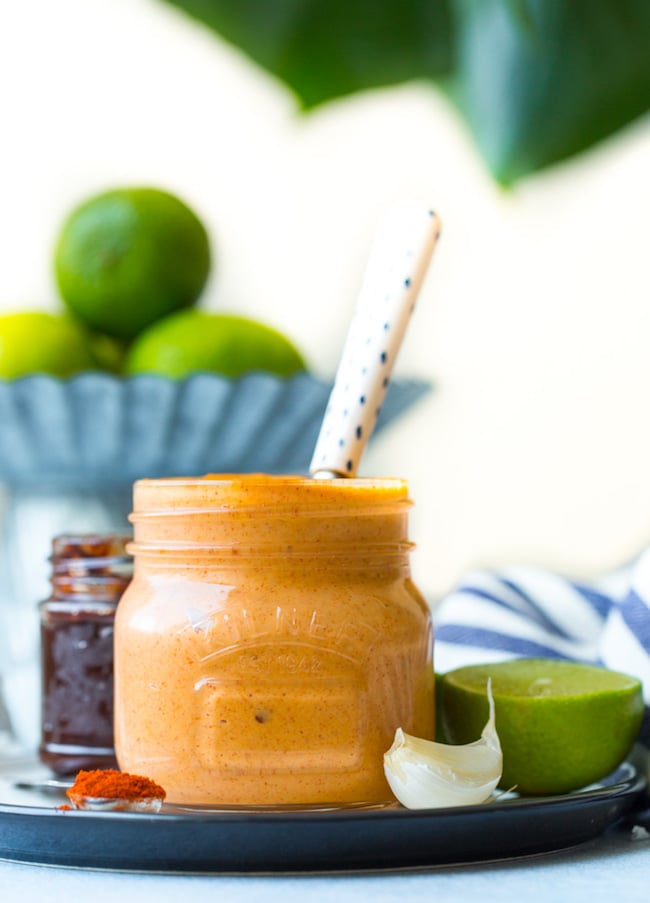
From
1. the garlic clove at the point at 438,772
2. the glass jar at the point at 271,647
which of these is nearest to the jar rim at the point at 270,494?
the glass jar at the point at 271,647

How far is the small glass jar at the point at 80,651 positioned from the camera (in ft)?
2.19

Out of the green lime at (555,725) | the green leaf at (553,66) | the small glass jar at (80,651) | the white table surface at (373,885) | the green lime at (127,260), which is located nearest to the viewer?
the white table surface at (373,885)

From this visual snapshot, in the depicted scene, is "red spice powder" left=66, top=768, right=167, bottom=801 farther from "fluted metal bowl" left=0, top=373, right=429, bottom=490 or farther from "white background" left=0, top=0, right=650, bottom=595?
"white background" left=0, top=0, right=650, bottom=595

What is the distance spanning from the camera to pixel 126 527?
0.76m

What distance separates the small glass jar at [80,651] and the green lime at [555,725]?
21 centimetres

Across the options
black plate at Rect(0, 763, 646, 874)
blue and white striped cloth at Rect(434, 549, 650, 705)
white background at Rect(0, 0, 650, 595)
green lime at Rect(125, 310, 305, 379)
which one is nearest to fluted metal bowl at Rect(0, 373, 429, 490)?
green lime at Rect(125, 310, 305, 379)

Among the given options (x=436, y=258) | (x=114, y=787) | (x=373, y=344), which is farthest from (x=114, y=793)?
(x=436, y=258)

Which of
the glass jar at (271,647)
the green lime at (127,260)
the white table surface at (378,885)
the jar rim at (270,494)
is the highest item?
the green lime at (127,260)

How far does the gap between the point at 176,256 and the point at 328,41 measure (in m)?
0.55

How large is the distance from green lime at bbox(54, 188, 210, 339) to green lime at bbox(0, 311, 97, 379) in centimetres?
4

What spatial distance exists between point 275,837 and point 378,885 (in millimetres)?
46

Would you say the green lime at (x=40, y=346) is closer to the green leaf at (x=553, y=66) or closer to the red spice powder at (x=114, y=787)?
the red spice powder at (x=114, y=787)

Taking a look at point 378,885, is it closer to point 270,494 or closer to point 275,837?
point 275,837

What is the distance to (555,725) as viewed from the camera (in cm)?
56
